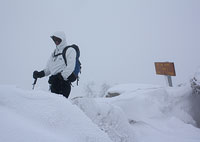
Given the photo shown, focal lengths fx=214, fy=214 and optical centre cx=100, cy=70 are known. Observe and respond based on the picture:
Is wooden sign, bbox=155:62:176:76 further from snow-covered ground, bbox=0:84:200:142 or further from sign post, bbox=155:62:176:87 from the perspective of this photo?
snow-covered ground, bbox=0:84:200:142

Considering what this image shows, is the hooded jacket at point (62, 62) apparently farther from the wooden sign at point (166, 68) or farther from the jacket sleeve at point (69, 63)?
Result: the wooden sign at point (166, 68)

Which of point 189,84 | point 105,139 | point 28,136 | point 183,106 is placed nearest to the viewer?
point 28,136

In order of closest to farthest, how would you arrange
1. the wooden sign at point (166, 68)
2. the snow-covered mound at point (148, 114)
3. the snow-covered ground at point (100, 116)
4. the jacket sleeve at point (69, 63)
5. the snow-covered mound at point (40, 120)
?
the snow-covered mound at point (40, 120) < the snow-covered ground at point (100, 116) < the snow-covered mound at point (148, 114) < the jacket sleeve at point (69, 63) < the wooden sign at point (166, 68)

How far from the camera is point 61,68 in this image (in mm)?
3758

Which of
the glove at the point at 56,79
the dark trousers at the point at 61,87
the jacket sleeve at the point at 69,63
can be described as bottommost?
the dark trousers at the point at 61,87

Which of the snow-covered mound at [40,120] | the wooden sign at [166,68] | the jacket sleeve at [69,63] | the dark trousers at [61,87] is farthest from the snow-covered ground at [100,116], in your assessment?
the wooden sign at [166,68]

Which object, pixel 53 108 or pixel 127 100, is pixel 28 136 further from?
pixel 127 100

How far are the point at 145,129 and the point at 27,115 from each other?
319 centimetres

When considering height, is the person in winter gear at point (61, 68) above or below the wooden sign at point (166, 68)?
above

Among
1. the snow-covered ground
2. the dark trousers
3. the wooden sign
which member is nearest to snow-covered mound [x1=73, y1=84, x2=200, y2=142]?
the snow-covered ground

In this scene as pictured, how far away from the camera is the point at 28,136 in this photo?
4.53 ft

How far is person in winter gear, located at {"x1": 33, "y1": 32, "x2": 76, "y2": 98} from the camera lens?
3.57 metres

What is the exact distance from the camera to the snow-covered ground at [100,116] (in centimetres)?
158

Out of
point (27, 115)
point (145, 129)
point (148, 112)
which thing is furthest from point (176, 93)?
point (27, 115)
